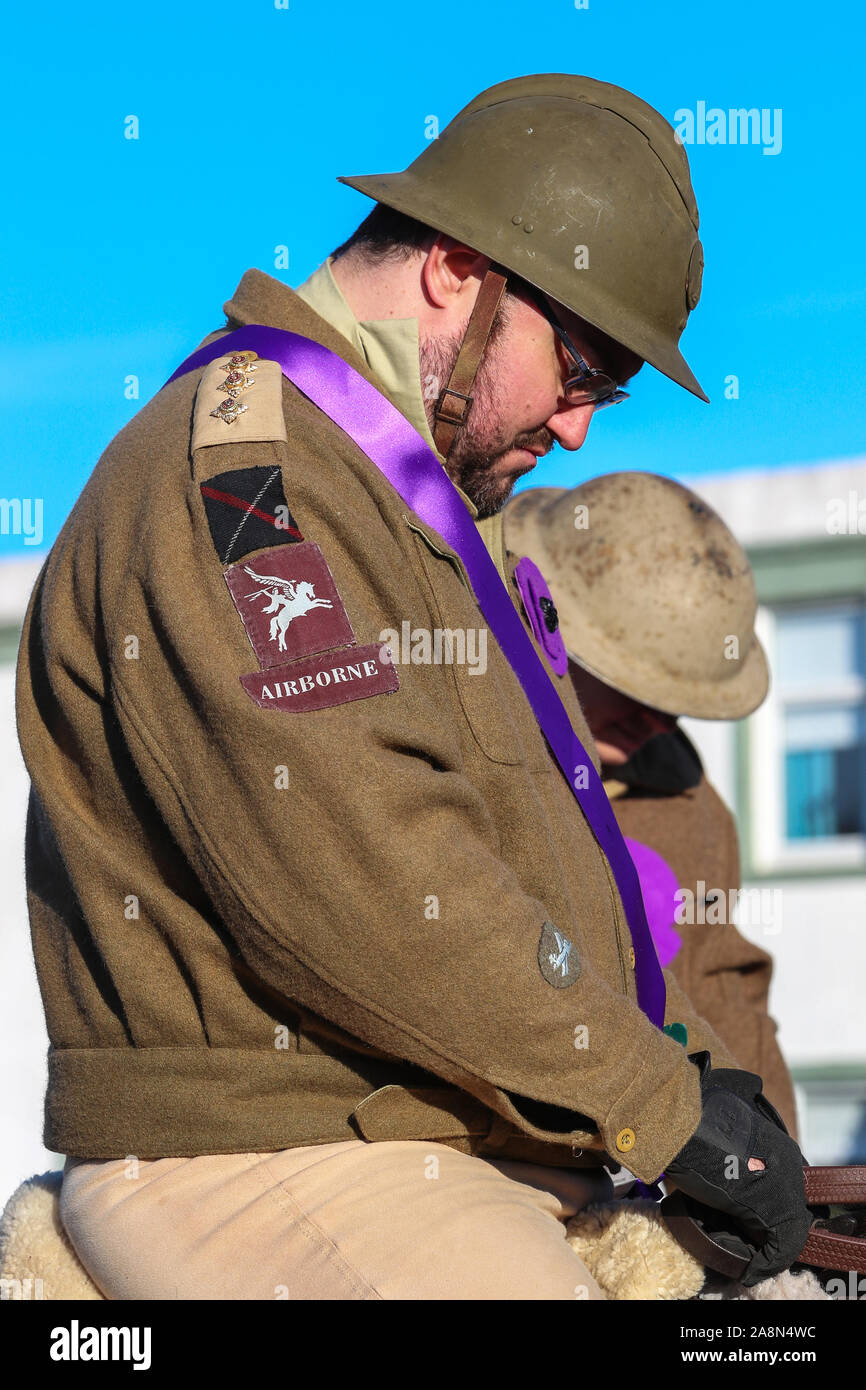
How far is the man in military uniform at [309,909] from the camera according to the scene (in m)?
2.51

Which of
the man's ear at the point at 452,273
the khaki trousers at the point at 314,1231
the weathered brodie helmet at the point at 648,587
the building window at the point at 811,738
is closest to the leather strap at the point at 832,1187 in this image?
the khaki trousers at the point at 314,1231

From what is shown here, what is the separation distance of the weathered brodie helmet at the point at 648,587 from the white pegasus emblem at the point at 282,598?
297 cm

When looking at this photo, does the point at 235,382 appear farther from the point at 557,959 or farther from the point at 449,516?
the point at 557,959

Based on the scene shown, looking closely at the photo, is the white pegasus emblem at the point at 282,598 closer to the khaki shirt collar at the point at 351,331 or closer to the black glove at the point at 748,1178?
the khaki shirt collar at the point at 351,331

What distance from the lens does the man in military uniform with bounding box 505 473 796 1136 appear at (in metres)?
5.52

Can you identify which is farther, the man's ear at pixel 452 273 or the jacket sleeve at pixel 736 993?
the jacket sleeve at pixel 736 993

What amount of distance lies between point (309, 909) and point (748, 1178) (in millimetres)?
832

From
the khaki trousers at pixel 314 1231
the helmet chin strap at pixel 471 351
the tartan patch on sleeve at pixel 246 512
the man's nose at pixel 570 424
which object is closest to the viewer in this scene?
the khaki trousers at pixel 314 1231

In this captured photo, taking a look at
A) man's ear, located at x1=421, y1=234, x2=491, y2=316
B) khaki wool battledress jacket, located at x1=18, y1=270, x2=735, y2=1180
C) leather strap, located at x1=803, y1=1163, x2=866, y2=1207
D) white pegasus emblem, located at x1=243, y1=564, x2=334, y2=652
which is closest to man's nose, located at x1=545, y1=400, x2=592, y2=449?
man's ear, located at x1=421, y1=234, x2=491, y2=316

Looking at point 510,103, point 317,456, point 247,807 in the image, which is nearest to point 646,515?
point 510,103

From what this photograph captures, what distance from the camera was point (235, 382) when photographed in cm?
285

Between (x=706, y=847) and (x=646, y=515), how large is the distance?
1.10m

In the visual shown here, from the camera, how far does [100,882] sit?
2.67m

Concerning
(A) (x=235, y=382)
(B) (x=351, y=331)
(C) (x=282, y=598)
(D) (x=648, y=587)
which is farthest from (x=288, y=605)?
(D) (x=648, y=587)
